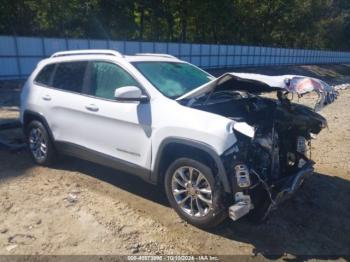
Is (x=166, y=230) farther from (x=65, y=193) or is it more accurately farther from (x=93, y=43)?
(x=93, y=43)

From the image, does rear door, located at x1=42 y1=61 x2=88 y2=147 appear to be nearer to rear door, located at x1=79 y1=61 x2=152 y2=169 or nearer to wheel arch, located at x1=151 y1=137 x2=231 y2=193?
rear door, located at x1=79 y1=61 x2=152 y2=169

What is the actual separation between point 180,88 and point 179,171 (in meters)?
1.13

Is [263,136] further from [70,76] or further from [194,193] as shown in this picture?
[70,76]

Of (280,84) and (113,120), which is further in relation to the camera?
(113,120)

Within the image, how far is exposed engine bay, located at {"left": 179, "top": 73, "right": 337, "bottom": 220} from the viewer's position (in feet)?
12.2

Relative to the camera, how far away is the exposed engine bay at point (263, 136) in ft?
12.2

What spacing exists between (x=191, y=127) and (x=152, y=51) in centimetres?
1989

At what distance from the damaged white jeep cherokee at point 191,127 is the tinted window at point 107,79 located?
1cm

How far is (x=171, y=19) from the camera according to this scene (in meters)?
30.5

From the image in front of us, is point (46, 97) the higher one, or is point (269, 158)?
point (46, 97)

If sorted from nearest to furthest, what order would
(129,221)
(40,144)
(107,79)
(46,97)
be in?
(129,221)
(107,79)
(46,97)
(40,144)

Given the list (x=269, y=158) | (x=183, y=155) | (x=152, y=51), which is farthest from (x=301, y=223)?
(x=152, y=51)

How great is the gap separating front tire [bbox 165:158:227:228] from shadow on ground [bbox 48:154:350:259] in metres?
0.25

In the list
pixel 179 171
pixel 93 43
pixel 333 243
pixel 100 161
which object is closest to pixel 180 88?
pixel 179 171
